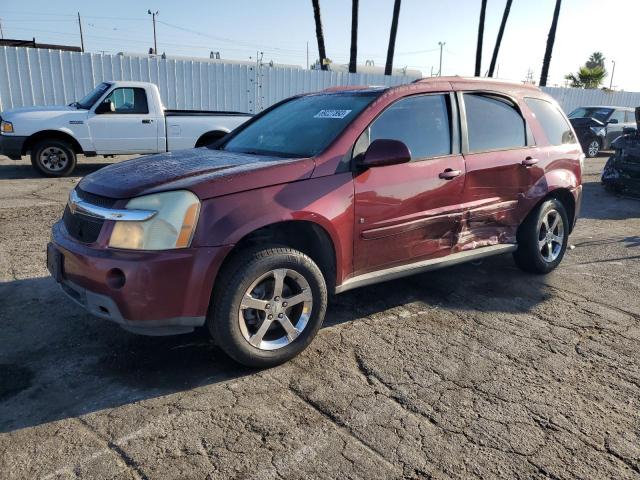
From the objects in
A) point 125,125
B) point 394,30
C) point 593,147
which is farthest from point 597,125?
point 125,125

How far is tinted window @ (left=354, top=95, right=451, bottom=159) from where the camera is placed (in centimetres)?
361

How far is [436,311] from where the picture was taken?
4.09 m

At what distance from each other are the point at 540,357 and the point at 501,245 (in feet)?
4.34

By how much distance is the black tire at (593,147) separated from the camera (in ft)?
54.6

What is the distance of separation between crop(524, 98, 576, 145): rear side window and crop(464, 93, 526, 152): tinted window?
0.31 meters

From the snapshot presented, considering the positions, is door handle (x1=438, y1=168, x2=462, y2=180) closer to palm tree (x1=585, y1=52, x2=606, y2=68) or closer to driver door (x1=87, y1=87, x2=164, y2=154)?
driver door (x1=87, y1=87, x2=164, y2=154)

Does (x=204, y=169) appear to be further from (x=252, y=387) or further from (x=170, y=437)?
(x=170, y=437)

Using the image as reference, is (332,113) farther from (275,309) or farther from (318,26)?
(318,26)

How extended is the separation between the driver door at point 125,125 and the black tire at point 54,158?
1.77 feet

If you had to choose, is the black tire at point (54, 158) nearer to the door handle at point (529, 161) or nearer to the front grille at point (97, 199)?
the front grille at point (97, 199)

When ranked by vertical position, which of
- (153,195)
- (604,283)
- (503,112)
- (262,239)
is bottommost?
(604,283)

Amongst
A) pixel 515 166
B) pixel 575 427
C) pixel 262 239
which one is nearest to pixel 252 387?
pixel 262 239

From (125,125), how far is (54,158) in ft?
4.88

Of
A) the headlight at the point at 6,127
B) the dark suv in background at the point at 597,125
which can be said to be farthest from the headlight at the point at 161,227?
the dark suv in background at the point at 597,125
